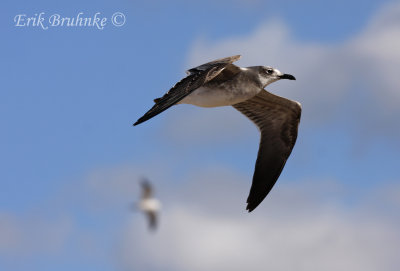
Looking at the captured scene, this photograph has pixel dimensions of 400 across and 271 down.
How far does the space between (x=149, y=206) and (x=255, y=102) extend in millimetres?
22212

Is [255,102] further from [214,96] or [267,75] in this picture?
[214,96]

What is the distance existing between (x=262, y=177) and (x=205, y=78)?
548 cm

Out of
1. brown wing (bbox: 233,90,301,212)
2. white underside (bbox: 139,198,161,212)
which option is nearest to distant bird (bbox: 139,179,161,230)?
white underside (bbox: 139,198,161,212)

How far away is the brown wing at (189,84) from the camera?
756 inches

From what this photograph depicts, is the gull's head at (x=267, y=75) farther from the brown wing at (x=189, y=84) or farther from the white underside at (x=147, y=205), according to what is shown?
the white underside at (x=147, y=205)

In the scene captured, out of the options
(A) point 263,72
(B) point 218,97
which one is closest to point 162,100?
(B) point 218,97

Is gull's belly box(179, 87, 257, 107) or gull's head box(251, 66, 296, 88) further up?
gull's head box(251, 66, 296, 88)

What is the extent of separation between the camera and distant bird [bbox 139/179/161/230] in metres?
43.6

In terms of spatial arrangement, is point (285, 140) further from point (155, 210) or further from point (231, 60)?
point (155, 210)

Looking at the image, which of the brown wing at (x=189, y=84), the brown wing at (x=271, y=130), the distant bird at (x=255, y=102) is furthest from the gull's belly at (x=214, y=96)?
the brown wing at (x=271, y=130)

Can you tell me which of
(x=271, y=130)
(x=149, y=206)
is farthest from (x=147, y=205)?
(x=271, y=130)

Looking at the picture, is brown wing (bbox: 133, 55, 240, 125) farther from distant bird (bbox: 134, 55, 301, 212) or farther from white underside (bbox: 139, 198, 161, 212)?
white underside (bbox: 139, 198, 161, 212)

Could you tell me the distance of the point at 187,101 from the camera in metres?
22.1

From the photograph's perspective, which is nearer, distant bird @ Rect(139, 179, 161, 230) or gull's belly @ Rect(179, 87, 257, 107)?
gull's belly @ Rect(179, 87, 257, 107)
